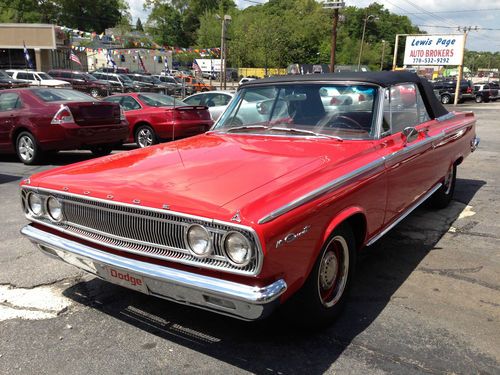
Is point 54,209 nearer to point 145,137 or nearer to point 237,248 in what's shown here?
point 237,248

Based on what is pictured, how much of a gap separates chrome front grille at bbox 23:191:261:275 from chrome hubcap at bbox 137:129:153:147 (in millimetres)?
8152

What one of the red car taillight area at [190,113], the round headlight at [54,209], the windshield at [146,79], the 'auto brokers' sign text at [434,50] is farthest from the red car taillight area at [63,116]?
the 'auto brokers' sign text at [434,50]

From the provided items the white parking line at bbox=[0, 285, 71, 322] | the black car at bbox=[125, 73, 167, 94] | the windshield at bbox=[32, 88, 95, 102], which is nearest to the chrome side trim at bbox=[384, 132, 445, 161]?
the white parking line at bbox=[0, 285, 71, 322]

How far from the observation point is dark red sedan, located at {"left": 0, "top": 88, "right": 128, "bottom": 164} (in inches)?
334

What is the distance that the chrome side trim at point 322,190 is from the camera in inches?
95.8

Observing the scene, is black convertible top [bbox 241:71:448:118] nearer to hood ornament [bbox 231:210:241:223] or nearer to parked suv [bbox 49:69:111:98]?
hood ornament [bbox 231:210:241:223]

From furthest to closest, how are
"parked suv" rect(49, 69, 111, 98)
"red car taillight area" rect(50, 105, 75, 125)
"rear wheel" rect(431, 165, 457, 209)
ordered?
"parked suv" rect(49, 69, 111, 98)
"red car taillight area" rect(50, 105, 75, 125)
"rear wheel" rect(431, 165, 457, 209)

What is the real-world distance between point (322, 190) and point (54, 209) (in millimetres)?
1857

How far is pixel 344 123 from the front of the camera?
391 centimetres

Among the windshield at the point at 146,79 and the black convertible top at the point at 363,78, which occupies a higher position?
the black convertible top at the point at 363,78

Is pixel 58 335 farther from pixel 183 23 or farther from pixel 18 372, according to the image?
pixel 183 23

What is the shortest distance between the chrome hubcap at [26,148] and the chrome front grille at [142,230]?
6358mm

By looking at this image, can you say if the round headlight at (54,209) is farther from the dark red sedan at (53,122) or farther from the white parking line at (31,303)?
the dark red sedan at (53,122)

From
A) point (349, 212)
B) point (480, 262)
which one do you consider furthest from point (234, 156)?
point (480, 262)
